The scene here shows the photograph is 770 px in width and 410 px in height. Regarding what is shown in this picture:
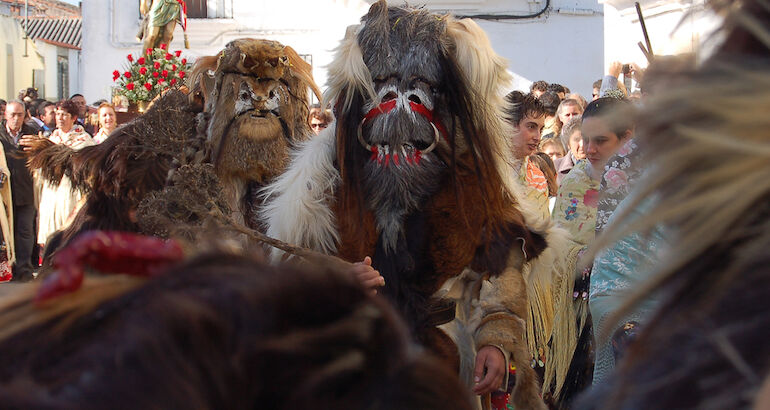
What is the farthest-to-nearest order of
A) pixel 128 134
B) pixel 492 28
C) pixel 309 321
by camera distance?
pixel 492 28, pixel 128 134, pixel 309 321

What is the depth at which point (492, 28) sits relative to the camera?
536 inches

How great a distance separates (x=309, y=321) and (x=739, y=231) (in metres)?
0.40

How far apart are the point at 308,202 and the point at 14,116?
7.58 metres

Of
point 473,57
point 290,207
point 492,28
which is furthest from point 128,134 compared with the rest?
point 492,28

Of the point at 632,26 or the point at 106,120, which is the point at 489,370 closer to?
the point at 106,120

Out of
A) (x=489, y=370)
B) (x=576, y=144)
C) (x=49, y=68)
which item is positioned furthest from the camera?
(x=49, y=68)

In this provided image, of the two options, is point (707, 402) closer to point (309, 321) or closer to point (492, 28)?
point (309, 321)

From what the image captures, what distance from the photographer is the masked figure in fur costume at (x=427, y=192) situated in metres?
3.08

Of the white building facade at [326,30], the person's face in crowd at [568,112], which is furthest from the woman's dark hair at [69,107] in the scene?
the person's face in crowd at [568,112]

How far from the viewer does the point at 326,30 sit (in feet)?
49.7

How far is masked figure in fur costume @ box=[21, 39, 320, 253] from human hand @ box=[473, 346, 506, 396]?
47.9 inches

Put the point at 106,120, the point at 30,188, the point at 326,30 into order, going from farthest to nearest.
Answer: the point at 326,30
the point at 30,188
the point at 106,120

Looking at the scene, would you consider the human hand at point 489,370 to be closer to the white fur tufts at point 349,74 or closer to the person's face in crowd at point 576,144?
the white fur tufts at point 349,74

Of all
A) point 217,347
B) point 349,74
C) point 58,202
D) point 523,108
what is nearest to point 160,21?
point 58,202
